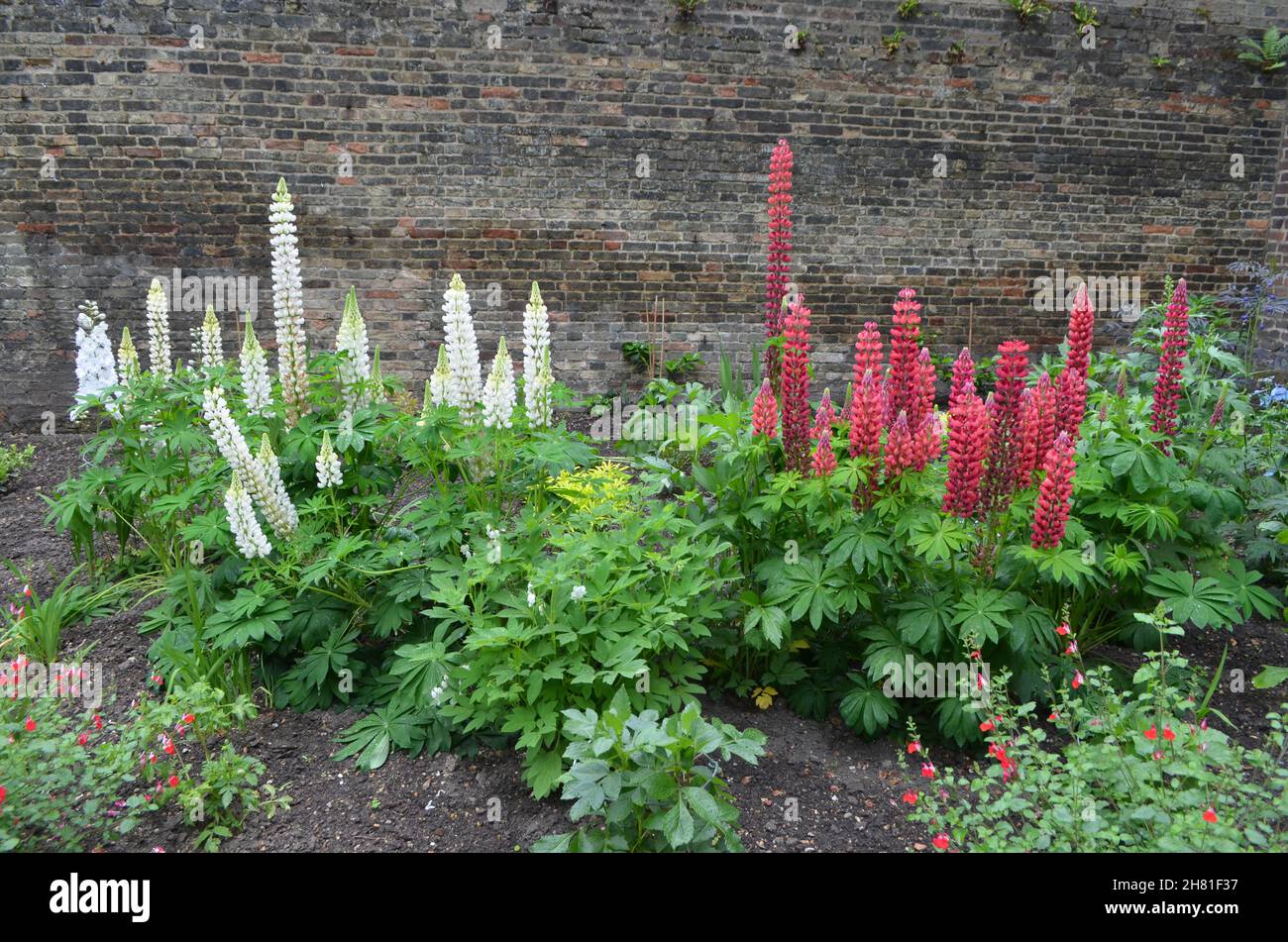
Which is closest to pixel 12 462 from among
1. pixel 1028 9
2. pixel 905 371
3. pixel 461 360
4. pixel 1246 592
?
pixel 461 360

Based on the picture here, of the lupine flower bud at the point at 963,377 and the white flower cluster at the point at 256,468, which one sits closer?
the lupine flower bud at the point at 963,377

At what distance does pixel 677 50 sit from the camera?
8.36 metres

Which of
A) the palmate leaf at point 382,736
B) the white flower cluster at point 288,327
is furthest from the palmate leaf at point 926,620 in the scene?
the white flower cluster at point 288,327

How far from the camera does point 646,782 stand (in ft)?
8.21

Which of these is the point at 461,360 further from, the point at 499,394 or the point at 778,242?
the point at 778,242

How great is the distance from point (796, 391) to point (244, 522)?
218cm

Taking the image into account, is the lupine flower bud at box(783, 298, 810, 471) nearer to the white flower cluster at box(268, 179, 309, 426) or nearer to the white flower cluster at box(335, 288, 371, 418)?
the white flower cluster at box(335, 288, 371, 418)

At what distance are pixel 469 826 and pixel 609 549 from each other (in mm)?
1058

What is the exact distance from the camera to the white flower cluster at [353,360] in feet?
12.5

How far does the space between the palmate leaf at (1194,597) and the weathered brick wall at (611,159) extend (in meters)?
5.87

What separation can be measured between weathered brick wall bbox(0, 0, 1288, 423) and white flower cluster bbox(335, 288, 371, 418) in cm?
467

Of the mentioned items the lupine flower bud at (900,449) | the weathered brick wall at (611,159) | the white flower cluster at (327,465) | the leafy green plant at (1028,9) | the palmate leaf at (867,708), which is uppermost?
the leafy green plant at (1028,9)

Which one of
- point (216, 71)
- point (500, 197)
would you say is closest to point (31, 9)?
point (216, 71)

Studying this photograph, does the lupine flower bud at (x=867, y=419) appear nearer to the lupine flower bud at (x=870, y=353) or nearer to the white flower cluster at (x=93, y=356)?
the lupine flower bud at (x=870, y=353)
